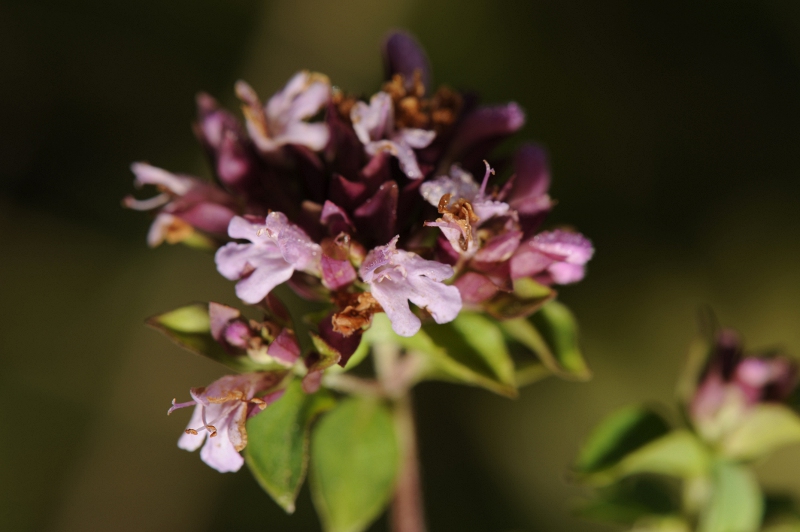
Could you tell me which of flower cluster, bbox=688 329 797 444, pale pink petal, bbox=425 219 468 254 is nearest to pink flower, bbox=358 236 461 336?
pale pink petal, bbox=425 219 468 254

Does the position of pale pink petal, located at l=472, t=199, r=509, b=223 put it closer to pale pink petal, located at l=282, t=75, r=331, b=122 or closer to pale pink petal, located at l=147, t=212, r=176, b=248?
pale pink petal, located at l=282, t=75, r=331, b=122

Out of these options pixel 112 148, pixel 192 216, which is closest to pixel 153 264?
pixel 112 148

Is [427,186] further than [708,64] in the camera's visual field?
No

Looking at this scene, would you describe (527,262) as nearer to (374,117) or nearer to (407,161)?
(407,161)

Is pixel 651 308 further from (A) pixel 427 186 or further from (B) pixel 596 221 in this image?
(A) pixel 427 186

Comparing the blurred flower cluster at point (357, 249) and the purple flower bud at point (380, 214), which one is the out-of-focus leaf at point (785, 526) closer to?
the blurred flower cluster at point (357, 249)

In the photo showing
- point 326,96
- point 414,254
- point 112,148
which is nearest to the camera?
point 414,254
